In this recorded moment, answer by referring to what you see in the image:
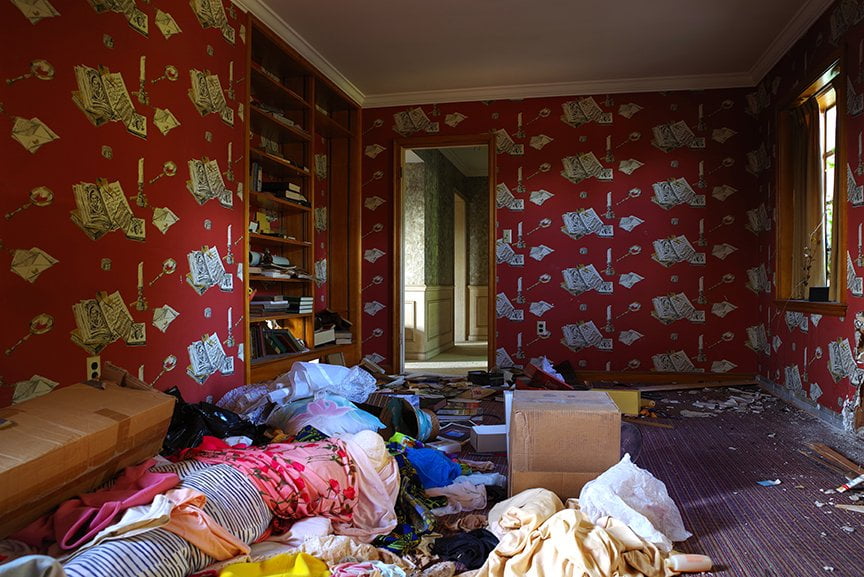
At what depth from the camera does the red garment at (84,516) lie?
1.43 meters

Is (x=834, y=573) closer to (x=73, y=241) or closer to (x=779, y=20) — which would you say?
(x=73, y=241)

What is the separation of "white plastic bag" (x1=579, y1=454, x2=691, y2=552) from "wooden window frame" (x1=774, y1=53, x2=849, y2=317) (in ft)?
7.26

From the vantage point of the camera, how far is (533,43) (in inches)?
166

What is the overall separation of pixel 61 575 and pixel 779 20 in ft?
15.4

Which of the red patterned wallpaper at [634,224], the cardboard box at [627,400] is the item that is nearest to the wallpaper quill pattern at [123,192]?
the cardboard box at [627,400]

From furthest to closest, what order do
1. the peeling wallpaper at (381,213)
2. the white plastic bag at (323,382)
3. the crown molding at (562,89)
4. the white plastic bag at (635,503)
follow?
the crown molding at (562,89) → the white plastic bag at (323,382) → the peeling wallpaper at (381,213) → the white plastic bag at (635,503)

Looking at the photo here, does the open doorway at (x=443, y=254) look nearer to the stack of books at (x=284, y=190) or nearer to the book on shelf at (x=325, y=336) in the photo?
the book on shelf at (x=325, y=336)

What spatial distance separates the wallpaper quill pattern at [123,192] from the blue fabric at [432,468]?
139 centimetres

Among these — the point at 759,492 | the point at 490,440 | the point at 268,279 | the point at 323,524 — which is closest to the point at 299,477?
the point at 323,524

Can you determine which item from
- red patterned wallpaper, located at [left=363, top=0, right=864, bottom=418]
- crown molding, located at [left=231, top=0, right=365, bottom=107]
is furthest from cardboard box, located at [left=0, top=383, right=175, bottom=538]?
red patterned wallpaper, located at [left=363, top=0, right=864, bottom=418]

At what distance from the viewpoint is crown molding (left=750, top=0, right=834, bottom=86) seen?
11.8 feet

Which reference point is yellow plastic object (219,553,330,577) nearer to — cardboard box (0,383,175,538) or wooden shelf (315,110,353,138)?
cardboard box (0,383,175,538)

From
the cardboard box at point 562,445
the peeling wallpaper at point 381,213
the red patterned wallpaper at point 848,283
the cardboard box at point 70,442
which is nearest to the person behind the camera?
the cardboard box at point 70,442

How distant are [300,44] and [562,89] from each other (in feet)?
7.56
